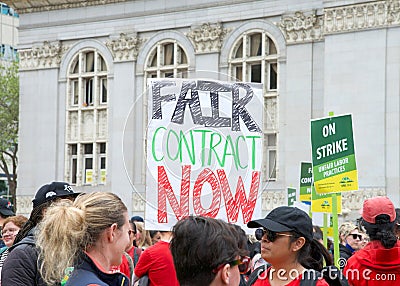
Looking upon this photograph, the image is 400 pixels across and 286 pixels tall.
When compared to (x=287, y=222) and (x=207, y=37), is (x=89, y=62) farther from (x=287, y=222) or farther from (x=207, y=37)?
(x=287, y=222)

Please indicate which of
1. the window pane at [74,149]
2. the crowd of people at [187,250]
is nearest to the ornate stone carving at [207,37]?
the window pane at [74,149]

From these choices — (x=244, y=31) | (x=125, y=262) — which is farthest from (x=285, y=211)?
(x=244, y=31)

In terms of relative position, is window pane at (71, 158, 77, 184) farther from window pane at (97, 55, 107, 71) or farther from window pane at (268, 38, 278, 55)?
window pane at (268, 38, 278, 55)

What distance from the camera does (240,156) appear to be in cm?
800

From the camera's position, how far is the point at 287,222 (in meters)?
5.41

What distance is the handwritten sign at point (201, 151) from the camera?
7.77 m

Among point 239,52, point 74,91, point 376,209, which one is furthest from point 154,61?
point 376,209

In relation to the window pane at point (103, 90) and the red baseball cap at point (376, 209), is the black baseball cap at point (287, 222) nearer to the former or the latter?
the red baseball cap at point (376, 209)

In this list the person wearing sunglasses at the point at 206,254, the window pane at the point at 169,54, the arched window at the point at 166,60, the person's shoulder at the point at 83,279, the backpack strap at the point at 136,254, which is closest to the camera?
the person wearing sunglasses at the point at 206,254

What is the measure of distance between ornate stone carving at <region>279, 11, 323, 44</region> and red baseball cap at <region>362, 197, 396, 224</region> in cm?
2303

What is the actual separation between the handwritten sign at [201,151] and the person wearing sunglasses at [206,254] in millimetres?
3827

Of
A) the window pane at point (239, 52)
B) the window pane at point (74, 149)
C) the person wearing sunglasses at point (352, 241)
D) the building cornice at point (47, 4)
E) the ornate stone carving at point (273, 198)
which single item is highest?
the building cornice at point (47, 4)

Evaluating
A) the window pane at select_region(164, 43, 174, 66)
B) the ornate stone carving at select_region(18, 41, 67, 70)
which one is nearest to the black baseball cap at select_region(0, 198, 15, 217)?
the window pane at select_region(164, 43, 174, 66)

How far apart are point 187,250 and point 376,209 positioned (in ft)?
8.89
